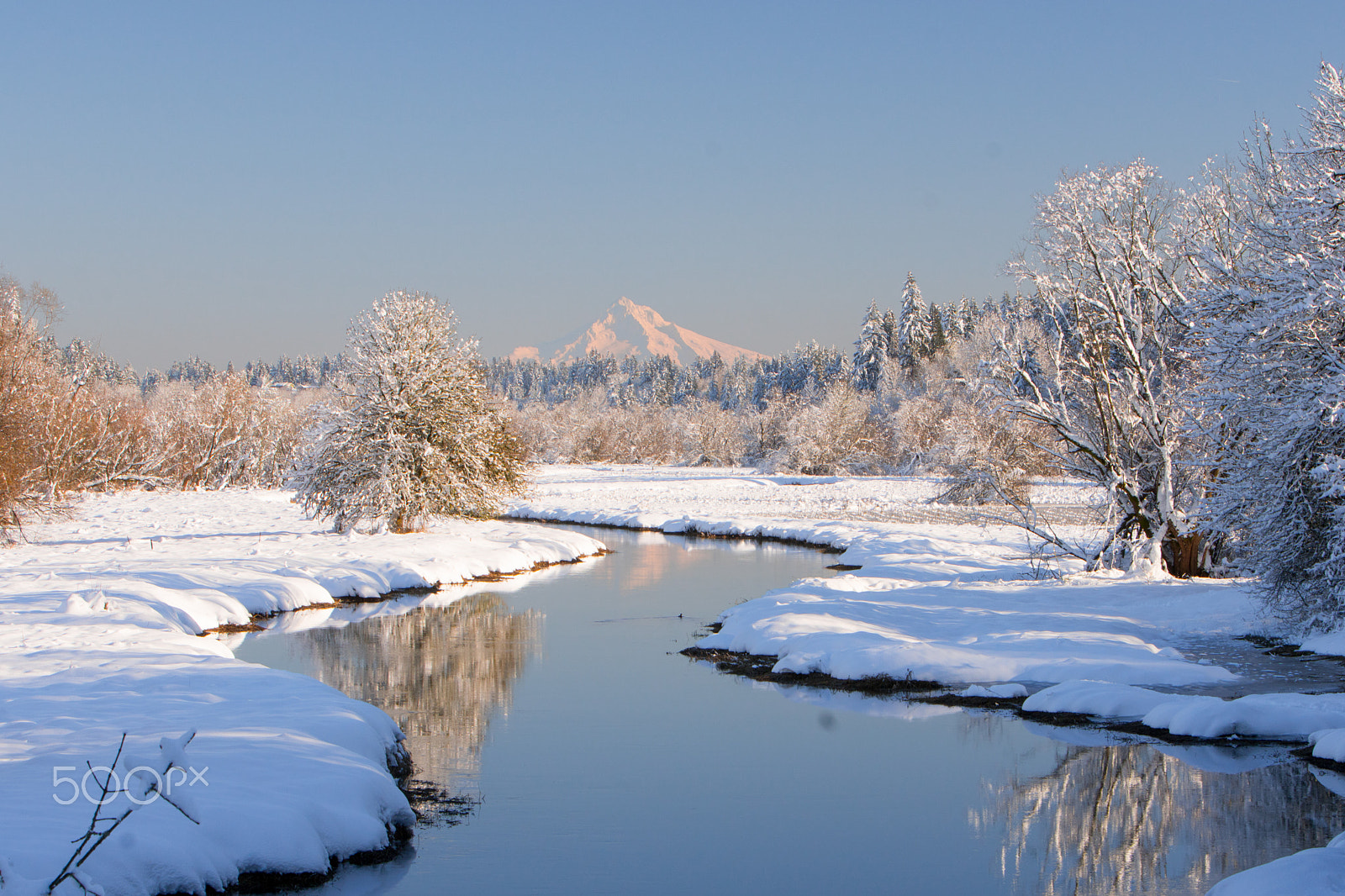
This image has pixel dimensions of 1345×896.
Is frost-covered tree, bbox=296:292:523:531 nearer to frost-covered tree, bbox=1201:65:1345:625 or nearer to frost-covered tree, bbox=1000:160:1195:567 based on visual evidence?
frost-covered tree, bbox=1000:160:1195:567

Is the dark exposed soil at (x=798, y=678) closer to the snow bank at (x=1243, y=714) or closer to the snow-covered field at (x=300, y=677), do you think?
the snow-covered field at (x=300, y=677)

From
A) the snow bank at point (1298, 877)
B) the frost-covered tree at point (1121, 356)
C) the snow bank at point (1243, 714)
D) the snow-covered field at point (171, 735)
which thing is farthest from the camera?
the frost-covered tree at point (1121, 356)

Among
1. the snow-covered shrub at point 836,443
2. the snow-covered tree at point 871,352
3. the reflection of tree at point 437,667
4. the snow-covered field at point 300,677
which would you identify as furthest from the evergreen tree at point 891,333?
the reflection of tree at point 437,667

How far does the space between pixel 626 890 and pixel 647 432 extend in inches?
3689

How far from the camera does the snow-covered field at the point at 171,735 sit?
6.25 metres

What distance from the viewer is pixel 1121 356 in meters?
20.8

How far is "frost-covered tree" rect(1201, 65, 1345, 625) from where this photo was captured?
11555mm

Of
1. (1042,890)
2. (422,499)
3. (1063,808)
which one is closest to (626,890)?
(1042,890)

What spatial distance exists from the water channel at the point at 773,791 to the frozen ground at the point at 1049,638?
76cm

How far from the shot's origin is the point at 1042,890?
7320 millimetres

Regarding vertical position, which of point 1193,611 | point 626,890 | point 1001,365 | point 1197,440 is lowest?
point 626,890

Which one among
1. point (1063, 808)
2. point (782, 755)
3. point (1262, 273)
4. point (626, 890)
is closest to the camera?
point (626, 890)

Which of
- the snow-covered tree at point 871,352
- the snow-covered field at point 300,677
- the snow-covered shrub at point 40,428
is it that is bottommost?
the snow-covered field at point 300,677

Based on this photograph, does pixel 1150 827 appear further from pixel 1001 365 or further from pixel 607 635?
pixel 1001 365
